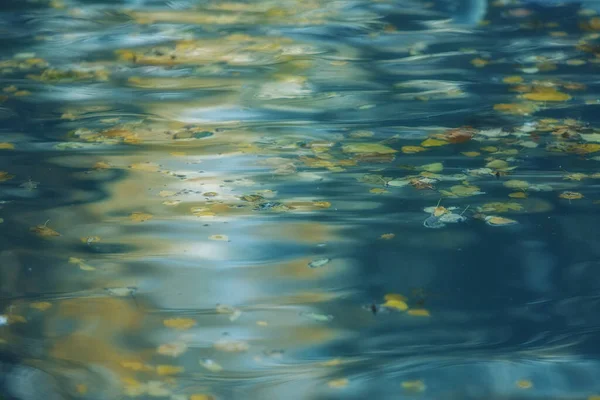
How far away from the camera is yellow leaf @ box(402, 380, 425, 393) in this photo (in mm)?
1823

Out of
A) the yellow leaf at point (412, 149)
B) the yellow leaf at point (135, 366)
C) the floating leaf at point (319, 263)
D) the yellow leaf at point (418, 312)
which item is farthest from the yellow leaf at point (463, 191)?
the yellow leaf at point (135, 366)

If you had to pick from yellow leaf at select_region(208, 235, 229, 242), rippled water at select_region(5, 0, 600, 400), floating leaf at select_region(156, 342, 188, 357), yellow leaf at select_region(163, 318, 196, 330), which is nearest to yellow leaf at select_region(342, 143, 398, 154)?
rippled water at select_region(5, 0, 600, 400)

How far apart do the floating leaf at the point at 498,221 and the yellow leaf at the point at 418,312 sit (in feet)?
1.75

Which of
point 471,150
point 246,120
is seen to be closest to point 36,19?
point 246,120

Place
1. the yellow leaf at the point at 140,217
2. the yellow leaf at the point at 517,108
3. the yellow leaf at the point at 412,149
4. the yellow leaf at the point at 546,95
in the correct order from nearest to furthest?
the yellow leaf at the point at 140,217, the yellow leaf at the point at 412,149, the yellow leaf at the point at 517,108, the yellow leaf at the point at 546,95

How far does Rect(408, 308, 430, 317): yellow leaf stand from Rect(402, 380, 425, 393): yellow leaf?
0.90ft

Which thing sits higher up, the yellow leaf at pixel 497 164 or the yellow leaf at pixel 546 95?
the yellow leaf at pixel 546 95

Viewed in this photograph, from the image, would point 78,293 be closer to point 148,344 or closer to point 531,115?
point 148,344

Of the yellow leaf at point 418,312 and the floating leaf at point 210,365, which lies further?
the yellow leaf at point 418,312

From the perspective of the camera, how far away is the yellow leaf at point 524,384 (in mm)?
1819

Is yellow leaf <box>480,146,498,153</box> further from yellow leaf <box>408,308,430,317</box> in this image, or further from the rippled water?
yellow leaf <box>408,308,430,317</box>

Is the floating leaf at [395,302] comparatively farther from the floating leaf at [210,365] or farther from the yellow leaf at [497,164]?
the yellow leaf at [497,164]

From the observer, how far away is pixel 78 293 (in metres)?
2.20

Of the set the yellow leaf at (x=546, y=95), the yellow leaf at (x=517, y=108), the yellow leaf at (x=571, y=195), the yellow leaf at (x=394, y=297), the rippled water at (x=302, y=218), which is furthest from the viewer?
the yellow leaf at (x=546, y=95)
